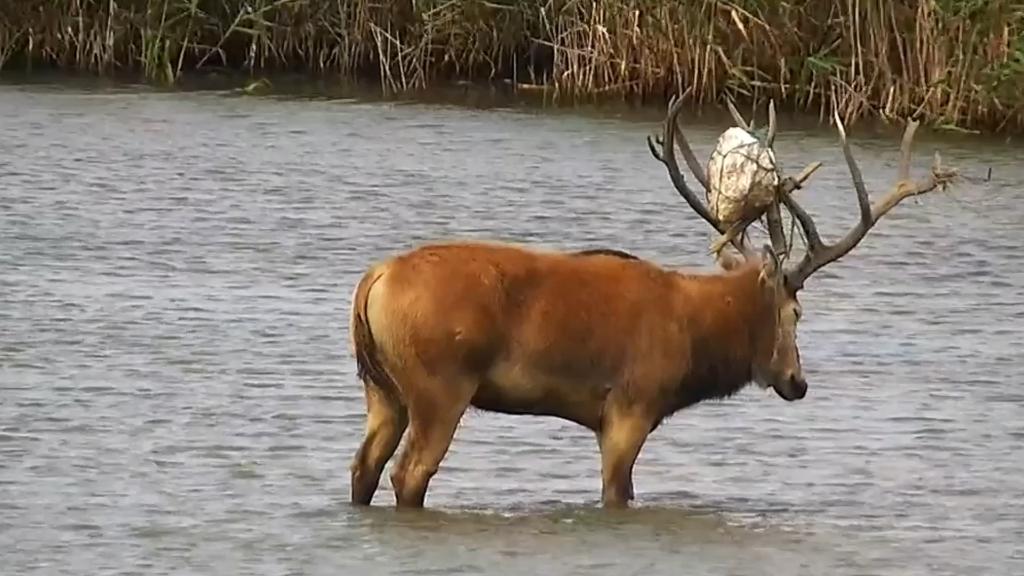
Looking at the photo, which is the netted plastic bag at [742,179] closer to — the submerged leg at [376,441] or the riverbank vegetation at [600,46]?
the submerged leg at [376,441]

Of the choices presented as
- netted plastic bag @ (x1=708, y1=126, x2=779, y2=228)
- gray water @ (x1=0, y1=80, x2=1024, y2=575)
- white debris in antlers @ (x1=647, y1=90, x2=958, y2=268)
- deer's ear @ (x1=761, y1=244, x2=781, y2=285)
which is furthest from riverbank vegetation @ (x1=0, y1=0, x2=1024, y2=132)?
deer's ear @ (x1=761, y1=244, x2=781, y2=285)

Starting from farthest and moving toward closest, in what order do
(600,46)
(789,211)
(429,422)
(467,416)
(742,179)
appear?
(600,46) → (467,416) → (789,211) → (742,179) → (429,422)

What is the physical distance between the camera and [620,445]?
8445mm

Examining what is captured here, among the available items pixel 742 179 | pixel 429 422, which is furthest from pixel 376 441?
pixel 742 179

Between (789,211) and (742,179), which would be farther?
(789,211)

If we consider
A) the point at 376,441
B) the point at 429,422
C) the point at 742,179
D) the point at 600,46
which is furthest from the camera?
the point at 600,46

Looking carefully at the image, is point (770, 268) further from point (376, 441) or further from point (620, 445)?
point (376, 441)

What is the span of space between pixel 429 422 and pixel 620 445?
0.68 meters

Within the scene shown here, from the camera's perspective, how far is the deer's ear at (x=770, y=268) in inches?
Answer: 344

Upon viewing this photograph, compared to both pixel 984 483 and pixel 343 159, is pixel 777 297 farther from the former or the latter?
pixel 343 159

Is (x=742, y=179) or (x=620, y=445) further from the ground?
(x=742, y=179)

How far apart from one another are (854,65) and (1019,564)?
1288 centimetres

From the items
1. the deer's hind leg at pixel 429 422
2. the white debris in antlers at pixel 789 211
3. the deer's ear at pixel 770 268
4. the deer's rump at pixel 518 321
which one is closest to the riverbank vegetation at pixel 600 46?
the white debris in antlers at pixel 789 211

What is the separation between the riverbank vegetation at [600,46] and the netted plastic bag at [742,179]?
10866 millimetres
